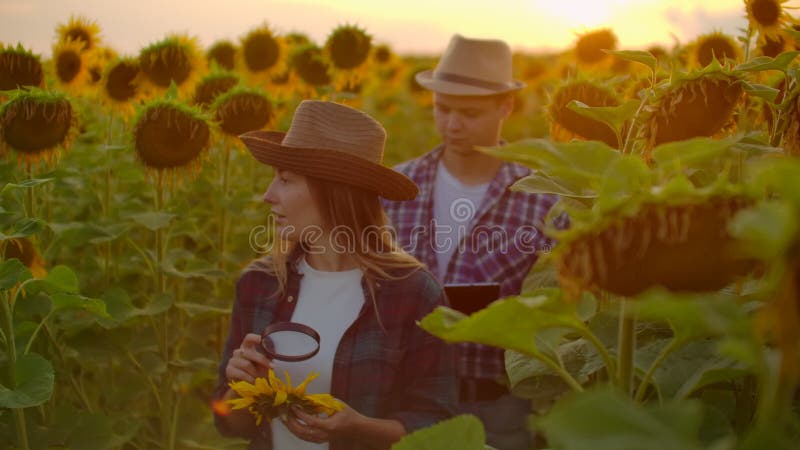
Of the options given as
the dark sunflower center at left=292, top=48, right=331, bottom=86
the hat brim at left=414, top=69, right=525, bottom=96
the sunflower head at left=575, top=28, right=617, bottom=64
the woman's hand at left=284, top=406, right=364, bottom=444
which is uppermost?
the sunflower head at left=575, top=28, right=617, bottom=64

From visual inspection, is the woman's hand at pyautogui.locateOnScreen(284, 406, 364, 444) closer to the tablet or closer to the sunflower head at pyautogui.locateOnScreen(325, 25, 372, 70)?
the tablet

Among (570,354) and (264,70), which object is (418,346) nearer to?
(570,354)

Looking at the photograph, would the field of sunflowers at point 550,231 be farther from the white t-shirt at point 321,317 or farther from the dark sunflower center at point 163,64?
the white t-shirt at point 321,317

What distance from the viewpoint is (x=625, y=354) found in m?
1.00

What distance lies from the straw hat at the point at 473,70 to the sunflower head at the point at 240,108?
1036 mm

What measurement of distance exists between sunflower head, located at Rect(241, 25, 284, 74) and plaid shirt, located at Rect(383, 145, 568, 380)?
1.30 m

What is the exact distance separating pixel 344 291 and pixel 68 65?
7.62 ft

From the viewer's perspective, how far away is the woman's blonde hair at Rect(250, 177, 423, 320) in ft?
8.05

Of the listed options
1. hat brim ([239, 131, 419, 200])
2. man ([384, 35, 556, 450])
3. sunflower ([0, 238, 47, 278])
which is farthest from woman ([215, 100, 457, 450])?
man ([384, 35, 556, 450])

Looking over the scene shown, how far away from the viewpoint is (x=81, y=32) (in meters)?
4.25

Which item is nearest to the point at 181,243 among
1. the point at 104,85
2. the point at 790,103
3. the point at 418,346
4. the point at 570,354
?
the point at 104,85

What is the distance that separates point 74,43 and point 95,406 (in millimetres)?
1869

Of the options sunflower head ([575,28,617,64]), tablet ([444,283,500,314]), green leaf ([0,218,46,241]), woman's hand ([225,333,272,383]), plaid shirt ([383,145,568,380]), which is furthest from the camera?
sunflower head ([575,28,617,64])

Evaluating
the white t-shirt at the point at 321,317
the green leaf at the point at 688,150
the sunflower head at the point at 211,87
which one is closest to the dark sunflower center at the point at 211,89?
the sunflower head at the point at 211,87
